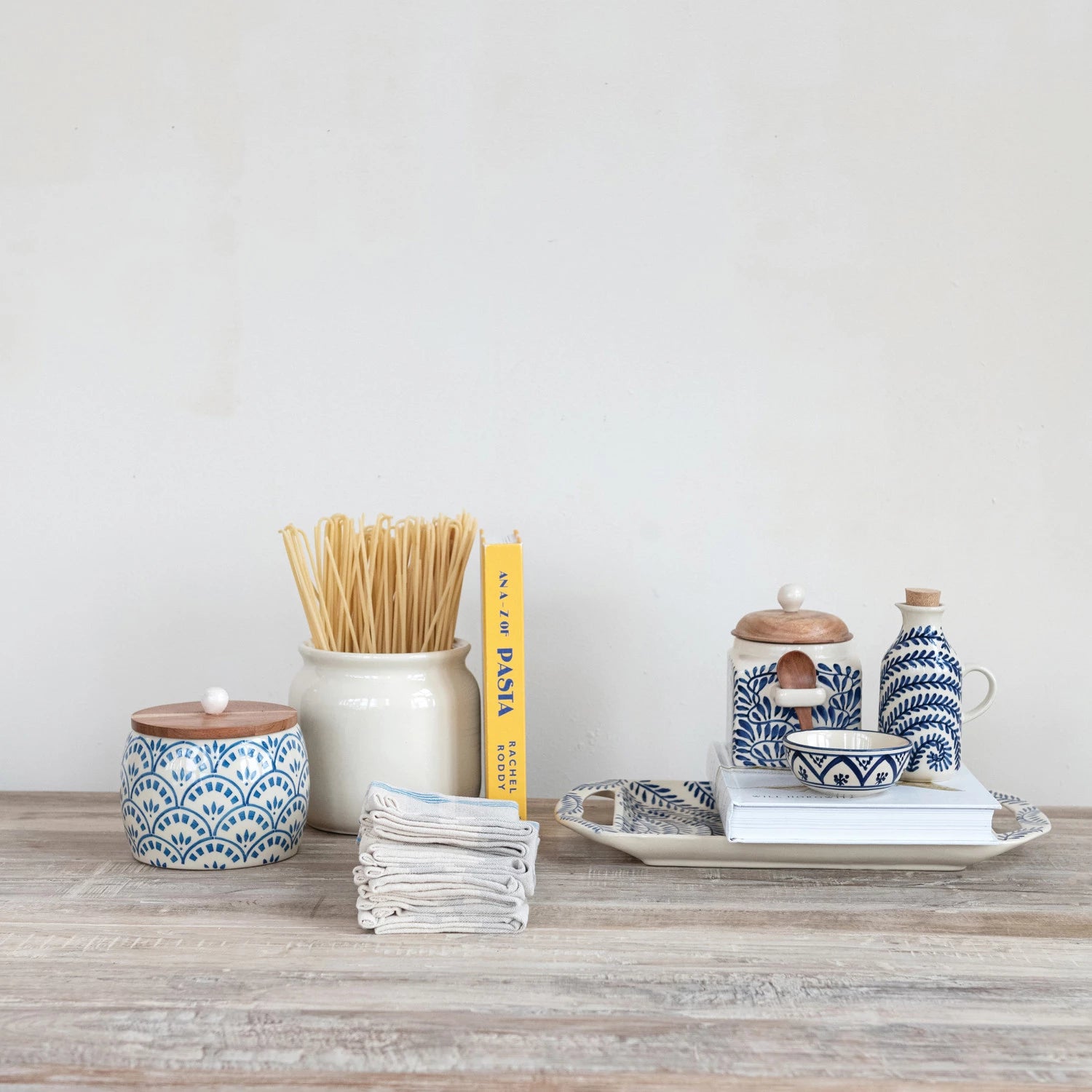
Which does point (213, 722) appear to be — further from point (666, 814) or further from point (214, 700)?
point (666, 814)

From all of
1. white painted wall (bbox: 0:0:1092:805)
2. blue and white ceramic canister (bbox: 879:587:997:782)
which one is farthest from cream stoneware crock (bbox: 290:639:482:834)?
blue and white ceramic canister (bbox: 879:587:997:782)

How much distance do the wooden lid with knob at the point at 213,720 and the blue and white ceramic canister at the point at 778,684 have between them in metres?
0.42

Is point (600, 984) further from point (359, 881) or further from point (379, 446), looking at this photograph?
point (379, 446)

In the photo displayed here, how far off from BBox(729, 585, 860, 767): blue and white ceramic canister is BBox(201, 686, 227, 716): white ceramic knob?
467 millimetres

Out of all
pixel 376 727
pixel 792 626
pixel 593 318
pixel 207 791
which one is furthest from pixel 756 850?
pixel 593 318

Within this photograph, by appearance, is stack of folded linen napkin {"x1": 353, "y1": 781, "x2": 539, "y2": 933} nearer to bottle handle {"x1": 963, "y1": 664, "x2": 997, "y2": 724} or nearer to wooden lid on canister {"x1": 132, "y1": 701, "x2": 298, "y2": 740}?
wooden lid on canister {"x1": 132, "y1": 701, "x2": 298, "y2": 740}

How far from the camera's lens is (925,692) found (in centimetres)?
97

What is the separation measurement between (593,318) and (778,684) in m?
0.46

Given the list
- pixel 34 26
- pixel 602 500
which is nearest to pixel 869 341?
pixel 602 500

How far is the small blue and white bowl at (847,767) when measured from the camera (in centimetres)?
87

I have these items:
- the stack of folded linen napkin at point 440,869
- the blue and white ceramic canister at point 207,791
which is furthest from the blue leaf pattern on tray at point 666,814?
the blue and white ceramic canister at point 207,791

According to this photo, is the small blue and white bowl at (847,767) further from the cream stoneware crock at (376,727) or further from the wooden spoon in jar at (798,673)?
the cream stoneware crock at (376,727)

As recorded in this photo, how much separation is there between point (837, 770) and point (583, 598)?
41 centimetres

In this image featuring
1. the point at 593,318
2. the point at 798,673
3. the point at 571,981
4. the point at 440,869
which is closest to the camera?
the point at 571,981
